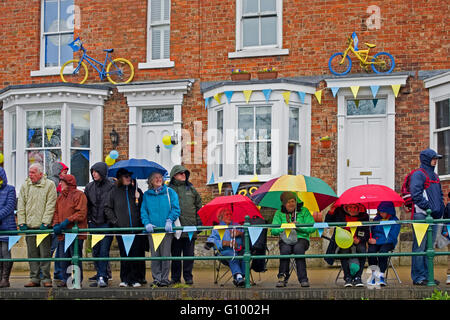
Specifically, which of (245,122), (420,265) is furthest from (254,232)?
(245,122)

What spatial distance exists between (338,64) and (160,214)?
25.3 ft

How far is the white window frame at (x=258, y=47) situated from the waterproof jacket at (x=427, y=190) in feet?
23.6

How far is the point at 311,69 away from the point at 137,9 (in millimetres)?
4616

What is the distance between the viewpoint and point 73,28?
2000cm

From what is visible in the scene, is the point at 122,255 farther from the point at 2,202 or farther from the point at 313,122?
the point at 313,122

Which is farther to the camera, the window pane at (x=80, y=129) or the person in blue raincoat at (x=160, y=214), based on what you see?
the window pane at (x=80, y=129)

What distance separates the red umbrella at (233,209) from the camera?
480 inches

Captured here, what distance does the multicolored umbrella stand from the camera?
39.5 feet

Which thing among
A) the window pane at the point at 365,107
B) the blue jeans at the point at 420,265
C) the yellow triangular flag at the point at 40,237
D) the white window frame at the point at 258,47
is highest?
the white window frame at the point at 258,47

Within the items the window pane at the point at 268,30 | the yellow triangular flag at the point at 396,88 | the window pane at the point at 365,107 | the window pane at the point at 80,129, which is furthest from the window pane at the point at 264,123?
the window pane at the point at 80,129

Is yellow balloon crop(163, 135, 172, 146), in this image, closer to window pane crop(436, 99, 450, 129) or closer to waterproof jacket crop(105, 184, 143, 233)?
window pane crop(436, 99, 450, 129)

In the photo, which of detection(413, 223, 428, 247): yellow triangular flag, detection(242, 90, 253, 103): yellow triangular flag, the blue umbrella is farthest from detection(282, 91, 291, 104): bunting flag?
detection(413, 223, 428, 247): yellow triangular flag

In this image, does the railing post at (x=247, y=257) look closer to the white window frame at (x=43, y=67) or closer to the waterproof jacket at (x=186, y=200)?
the waterproof jacket at (x=186, y=200)

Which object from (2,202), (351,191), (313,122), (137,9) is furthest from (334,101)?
(2,202)
